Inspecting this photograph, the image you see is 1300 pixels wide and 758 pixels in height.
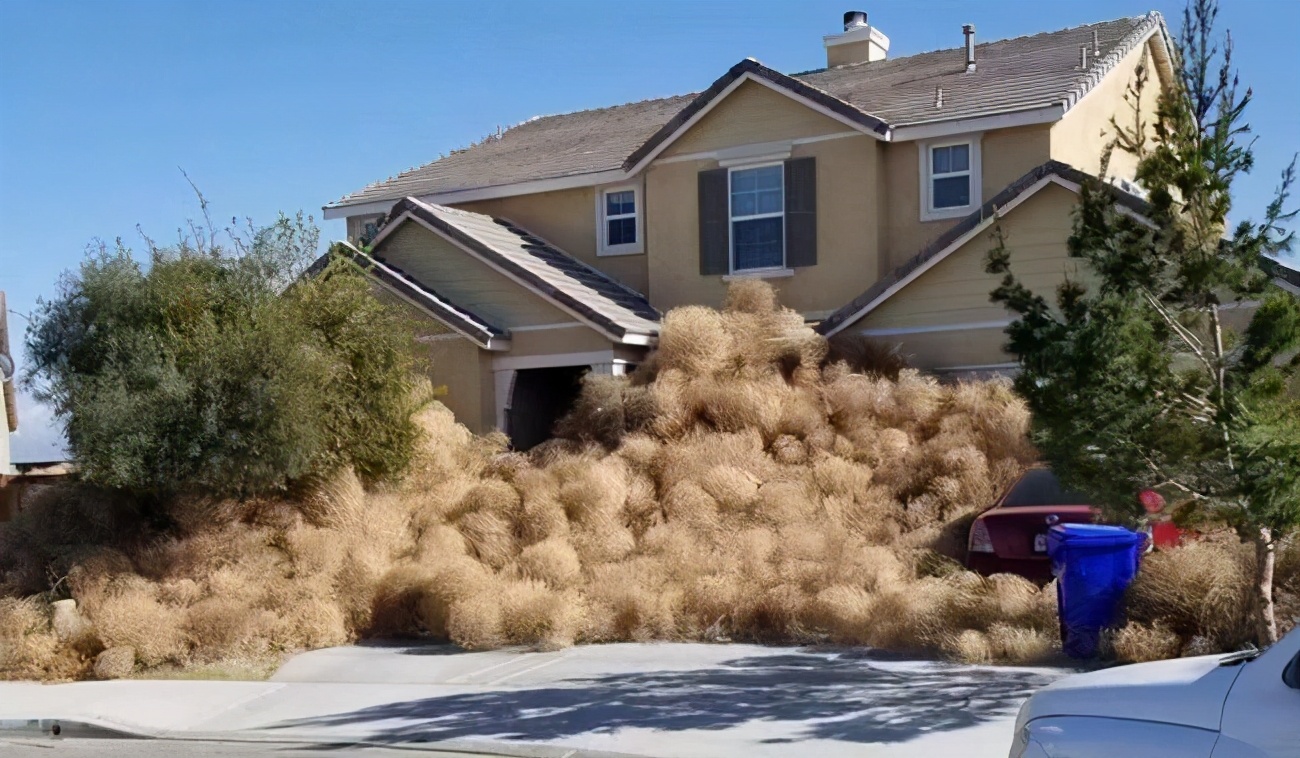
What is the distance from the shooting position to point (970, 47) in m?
21.3

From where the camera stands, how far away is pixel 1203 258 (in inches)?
318

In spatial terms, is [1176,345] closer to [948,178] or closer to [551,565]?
[551,565]

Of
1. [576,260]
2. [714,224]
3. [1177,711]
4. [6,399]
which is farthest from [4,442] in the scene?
[1177,711]

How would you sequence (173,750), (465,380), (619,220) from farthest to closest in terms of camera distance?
(619,220), (465,380), (173,750)

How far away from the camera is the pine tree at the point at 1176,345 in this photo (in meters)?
7.84

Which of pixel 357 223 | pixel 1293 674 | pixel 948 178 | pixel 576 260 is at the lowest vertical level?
pixel 1293 674

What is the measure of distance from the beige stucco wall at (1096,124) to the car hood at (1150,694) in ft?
50.3

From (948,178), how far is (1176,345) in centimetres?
1165

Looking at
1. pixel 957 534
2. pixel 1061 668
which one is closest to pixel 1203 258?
pixel 1061 668

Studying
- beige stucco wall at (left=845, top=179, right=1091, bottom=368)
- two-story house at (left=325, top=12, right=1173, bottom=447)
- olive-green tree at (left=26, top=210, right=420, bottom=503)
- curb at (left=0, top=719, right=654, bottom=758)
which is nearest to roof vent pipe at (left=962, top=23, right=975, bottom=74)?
two-story house at (left=325, top=12, right=1173, bottom=447)

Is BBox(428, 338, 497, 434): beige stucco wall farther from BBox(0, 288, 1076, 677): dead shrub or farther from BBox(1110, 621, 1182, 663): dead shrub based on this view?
BBox(1110, 621, 1182, 663): dead shrub

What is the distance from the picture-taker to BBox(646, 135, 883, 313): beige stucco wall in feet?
65.3

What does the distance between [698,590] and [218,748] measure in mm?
4785

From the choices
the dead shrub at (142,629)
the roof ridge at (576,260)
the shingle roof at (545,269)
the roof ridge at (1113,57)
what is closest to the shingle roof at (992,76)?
the roof ridge at (1113,57)
